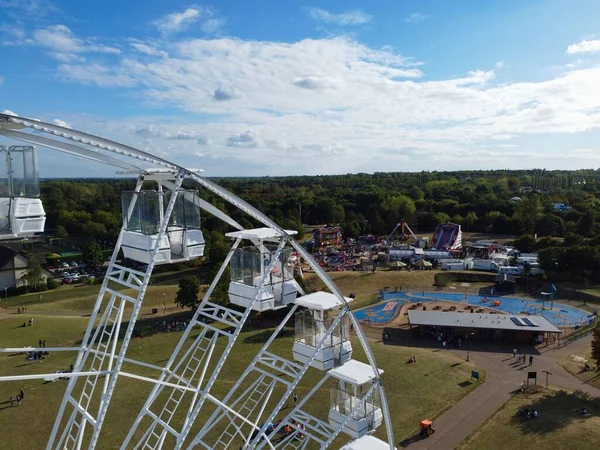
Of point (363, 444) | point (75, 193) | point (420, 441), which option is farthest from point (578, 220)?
point (75, 193)

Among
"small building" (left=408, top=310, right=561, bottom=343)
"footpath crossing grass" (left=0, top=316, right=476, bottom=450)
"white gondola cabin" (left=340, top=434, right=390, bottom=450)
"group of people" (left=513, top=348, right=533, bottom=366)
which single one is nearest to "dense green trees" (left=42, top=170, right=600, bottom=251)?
"footpath crossing grass" (left=0, top=316, right=476, bottom=450)

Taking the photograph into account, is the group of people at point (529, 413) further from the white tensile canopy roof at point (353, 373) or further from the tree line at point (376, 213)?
the tree line at point (376, 213)

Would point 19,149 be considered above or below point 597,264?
above

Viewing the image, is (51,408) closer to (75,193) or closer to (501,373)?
(501,373)

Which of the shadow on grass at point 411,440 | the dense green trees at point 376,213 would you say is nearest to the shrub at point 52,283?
the dense green trees at point 376,213

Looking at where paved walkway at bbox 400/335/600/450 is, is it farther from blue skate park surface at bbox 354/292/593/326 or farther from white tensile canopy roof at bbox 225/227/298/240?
white tensile canopy roof at bbox 225/227/298/240
